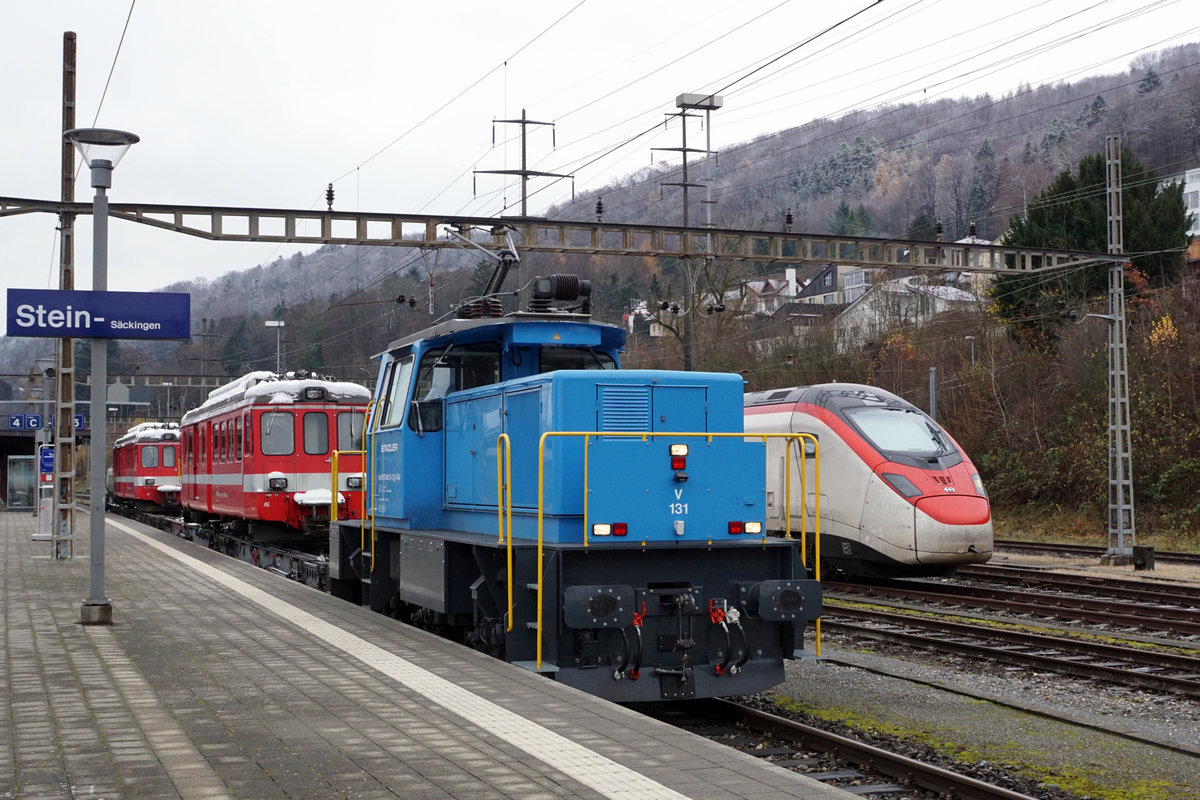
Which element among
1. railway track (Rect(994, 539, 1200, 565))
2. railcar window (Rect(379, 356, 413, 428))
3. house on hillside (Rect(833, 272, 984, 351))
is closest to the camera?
railcar window (Rect(379, 356, 413, 428))

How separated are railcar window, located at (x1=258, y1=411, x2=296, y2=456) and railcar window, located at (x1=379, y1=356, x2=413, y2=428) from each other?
9.17 meters

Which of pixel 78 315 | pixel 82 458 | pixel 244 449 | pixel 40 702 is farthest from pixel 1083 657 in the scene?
pixel 82 458

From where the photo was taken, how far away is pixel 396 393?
36.7 feet

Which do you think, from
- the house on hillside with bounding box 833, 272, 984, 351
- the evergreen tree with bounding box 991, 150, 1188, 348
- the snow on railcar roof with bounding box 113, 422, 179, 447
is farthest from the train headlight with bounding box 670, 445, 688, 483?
the snow on railcar roof with bounding box 113, 422, 179, 447

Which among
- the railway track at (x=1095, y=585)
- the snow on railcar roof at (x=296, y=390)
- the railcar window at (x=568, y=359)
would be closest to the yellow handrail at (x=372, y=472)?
the railcar window at (x=568, y=359)

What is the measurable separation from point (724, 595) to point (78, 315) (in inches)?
267

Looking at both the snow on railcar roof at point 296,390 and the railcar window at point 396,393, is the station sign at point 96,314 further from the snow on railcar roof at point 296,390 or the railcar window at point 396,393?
the snow on railcar roof at point 296,390

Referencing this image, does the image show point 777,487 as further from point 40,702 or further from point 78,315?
point 40,702

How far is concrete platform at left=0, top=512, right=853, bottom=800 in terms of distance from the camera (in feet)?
17.4

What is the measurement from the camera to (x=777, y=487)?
19.0 meters

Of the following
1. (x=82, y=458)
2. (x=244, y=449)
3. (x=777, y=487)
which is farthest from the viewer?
(x=82, y=458)

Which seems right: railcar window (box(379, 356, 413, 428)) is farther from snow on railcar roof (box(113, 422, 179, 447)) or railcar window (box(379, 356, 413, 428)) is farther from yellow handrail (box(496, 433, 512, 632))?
snow on railcar roof (box(113, 422, 179, 447))

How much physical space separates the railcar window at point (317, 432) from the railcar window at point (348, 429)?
0.84ft

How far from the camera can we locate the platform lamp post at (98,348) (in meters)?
10.8
